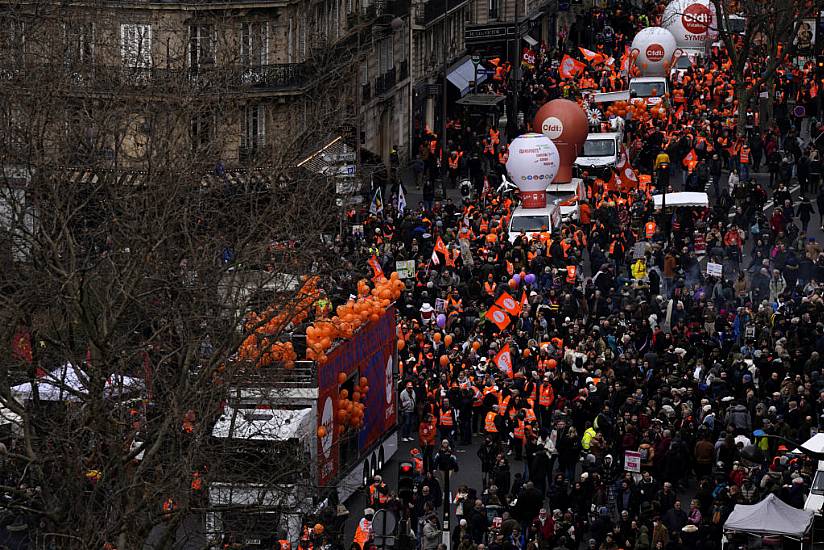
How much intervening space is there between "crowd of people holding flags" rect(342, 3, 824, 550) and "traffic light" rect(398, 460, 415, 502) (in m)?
0.29

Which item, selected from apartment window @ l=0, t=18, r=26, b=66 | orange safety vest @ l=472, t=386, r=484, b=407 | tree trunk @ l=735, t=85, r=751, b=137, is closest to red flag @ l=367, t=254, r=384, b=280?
orange safety vest @ l=472, t=386, r=484, b=407

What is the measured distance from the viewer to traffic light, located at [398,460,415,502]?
1443 inches

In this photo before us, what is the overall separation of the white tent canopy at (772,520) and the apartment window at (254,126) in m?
27.8

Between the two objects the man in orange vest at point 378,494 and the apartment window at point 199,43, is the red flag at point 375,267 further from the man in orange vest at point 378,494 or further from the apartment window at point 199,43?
the man in orange vest at point 378,494

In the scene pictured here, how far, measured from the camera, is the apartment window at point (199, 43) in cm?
5538

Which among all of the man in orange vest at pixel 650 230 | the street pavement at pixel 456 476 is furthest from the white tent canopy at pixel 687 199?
the street pavement at pixel 456 476

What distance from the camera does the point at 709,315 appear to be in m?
45.6

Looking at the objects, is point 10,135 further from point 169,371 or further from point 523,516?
point 523,516

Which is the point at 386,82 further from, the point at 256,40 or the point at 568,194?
the point at 256,40

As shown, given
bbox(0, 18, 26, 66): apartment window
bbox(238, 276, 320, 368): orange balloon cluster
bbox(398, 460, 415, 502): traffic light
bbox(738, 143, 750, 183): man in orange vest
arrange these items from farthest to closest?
bbox(738, 143, 750, 183): man in orange vest, bbox(0, 18, 26, 66): apartment window, bbox(398, 460, 415, 502): traffic light, bbox(238, 276, 320, 368): orange balloon cluster

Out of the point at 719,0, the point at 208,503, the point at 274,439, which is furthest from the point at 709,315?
the point at 719,0

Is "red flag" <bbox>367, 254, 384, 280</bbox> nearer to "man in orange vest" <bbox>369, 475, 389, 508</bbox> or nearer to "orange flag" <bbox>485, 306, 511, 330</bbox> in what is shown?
"orange flag" <bbox>485, 306, 511, 330</bbox>

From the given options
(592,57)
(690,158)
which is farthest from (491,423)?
(592,57)

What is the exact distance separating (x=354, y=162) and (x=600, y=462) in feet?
69.6
